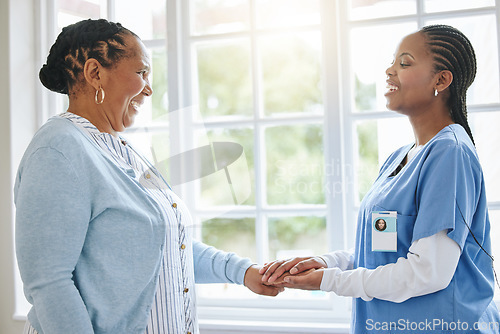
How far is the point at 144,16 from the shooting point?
251cm

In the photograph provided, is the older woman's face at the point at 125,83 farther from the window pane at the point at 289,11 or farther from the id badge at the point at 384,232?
the window pane at the point at 289,11

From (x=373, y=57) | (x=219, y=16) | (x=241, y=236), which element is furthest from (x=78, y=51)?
(x=241, y=236)

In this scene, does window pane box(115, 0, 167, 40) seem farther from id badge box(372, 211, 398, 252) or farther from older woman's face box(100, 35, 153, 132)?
id badge box(372, 211, 398, 252)

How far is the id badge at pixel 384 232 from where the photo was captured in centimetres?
138

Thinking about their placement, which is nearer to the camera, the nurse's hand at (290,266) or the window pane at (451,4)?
the nurse's hand at (290,266)

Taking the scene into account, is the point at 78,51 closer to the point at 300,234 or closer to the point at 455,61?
the point at 455,61

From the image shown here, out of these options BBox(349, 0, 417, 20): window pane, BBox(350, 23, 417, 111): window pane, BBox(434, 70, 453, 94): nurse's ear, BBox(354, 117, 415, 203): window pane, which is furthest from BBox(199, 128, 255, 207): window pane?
BBox(434, 70, 453, 94): nurse's ear

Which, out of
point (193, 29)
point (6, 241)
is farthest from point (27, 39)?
point (6, 241)

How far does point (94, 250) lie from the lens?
4.02ft

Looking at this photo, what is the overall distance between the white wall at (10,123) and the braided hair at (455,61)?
1.95 metres

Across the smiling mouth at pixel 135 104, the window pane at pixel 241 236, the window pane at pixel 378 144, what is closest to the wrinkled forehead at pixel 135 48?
the smiling mouth at pixel 135 104

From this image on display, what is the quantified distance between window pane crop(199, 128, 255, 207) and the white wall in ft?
3.07

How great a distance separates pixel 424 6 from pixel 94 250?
5.78 ft

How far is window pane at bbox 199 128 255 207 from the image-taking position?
237 cm
